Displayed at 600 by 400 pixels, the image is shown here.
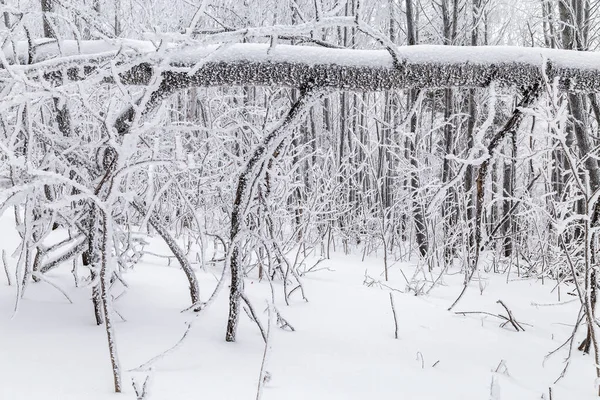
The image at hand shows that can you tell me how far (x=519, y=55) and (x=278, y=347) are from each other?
1.69 metres

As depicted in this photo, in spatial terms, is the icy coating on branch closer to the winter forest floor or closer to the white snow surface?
the white snow surface

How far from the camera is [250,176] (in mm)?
1971

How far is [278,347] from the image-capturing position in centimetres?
207

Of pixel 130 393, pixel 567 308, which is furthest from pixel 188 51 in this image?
pixel 567 308

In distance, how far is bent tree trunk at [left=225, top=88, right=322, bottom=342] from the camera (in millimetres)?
1926

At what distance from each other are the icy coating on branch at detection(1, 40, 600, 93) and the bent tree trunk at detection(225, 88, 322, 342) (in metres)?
0.10

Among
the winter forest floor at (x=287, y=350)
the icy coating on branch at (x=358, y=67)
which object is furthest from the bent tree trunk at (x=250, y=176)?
the winter forest floor at (x=287, y=350)

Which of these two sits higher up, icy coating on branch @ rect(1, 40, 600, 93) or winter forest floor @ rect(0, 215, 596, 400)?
icy coating on branch @ rect(1, 40, 600, 93)

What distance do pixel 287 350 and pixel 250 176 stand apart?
81cm

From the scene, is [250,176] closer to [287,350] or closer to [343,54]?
[343,54]

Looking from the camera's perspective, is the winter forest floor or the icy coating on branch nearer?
the winter forest floor

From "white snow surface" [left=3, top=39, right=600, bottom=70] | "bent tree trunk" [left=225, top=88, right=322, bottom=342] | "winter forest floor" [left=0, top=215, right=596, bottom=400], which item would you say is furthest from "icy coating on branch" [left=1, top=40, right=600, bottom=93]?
"winter forest floor" [left=0, top=215, right=596, bottom=400]

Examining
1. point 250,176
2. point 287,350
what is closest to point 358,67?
point 250,176

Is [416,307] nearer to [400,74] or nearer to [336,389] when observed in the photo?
[336,389]
